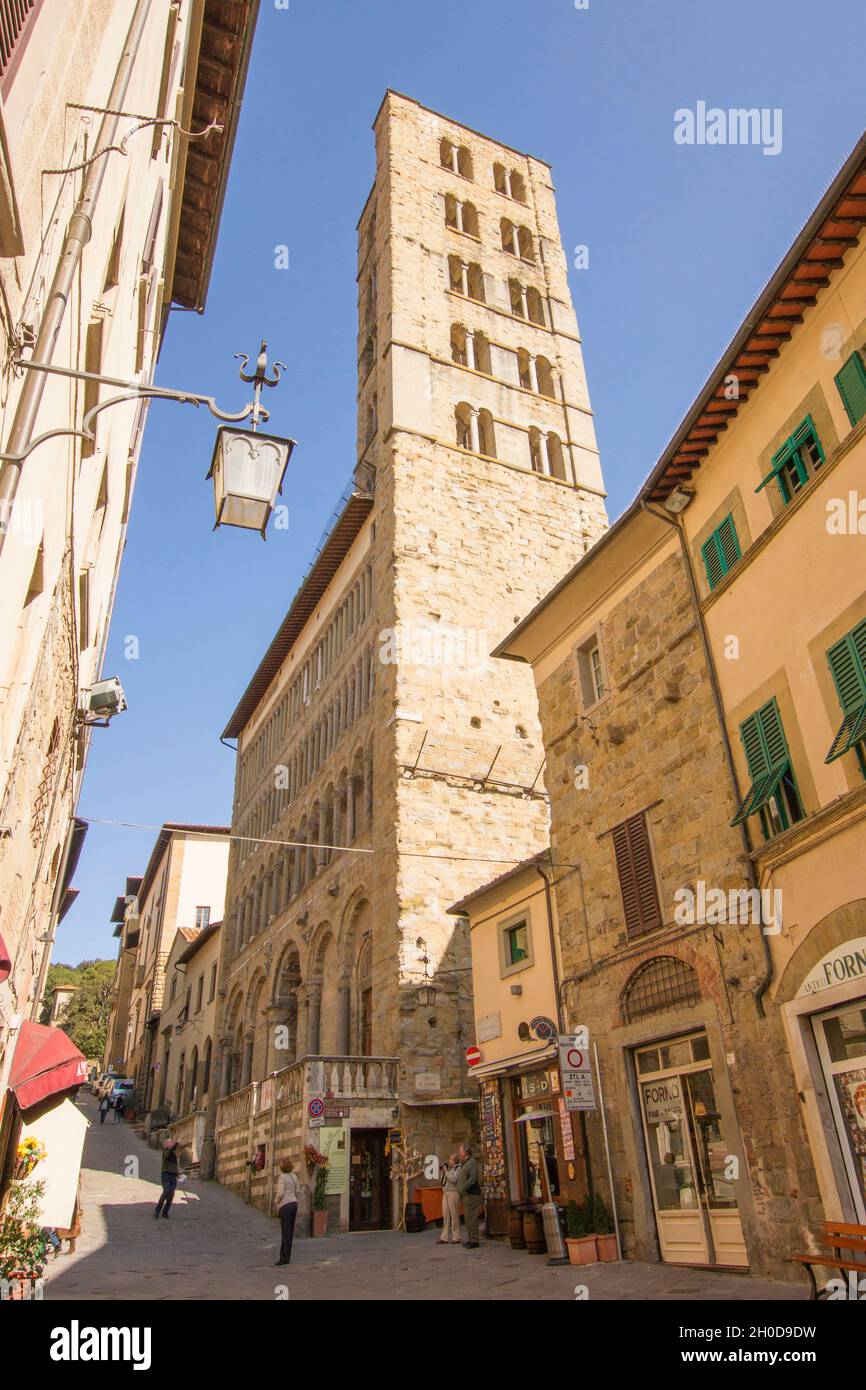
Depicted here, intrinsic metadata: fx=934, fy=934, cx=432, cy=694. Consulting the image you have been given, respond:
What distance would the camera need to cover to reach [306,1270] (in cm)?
1286

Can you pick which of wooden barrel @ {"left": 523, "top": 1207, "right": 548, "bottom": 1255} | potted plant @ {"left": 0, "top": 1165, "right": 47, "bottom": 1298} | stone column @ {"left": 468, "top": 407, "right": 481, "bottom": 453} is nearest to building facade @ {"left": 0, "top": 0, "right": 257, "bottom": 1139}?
potted plant @ {"left": 0, "top": 1165, "right": 47, "bottom": 1298}

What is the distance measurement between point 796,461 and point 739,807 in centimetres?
396

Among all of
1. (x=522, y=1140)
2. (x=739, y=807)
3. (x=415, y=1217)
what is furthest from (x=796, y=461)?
(x=415, y=1217)

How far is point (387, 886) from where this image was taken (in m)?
22.2

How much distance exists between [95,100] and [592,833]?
1057cm

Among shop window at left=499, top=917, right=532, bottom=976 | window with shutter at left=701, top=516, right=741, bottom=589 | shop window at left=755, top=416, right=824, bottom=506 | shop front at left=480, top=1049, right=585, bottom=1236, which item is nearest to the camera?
shop window at left=755, top=416, right=824, bottom=506

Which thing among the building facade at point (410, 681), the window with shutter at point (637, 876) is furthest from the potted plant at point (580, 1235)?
the building facade at point (410, 681)

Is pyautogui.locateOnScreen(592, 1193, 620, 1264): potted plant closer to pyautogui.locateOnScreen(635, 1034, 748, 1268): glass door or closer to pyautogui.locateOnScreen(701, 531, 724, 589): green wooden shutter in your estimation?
pyautogui.locateOnScreen(635, 1034, 748, 1268): glass door

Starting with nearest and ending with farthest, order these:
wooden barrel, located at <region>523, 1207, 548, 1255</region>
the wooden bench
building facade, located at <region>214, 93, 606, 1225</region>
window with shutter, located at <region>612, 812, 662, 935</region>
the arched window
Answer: the wooden bench
window with shutter, located at <region>612, 812, 662, 935</region>
wooden barrel, located at <region>523, 1207, 548, 1255</region>
building facade, located at <region>214, 93, 606, 1225</region>
the arched window

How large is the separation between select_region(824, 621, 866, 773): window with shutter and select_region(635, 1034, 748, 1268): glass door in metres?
4.37

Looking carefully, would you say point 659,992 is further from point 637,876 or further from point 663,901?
point 637,876

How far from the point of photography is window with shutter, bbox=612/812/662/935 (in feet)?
40.1

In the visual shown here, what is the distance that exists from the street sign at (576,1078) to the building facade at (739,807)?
53 cm

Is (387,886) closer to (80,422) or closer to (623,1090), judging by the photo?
(623,1090)
